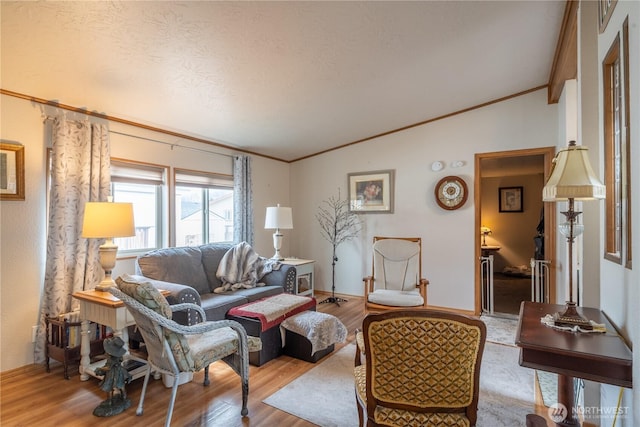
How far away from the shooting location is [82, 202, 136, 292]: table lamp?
2.51m

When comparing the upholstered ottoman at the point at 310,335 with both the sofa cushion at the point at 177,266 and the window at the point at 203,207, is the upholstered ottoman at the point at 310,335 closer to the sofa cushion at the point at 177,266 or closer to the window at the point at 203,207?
the sofa cushion at the point at 177,266

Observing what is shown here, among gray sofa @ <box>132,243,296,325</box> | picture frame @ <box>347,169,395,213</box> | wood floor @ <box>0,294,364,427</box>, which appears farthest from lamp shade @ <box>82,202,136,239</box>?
picture frame @ <box>347,169,395,213</box>

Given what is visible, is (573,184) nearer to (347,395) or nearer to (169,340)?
(347,395)

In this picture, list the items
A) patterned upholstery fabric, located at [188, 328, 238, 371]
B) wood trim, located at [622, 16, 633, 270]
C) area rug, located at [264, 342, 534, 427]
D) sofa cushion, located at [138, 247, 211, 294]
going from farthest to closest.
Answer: sofa cushion, located at [138, 247, 211, 294] < area rug, located at [264, 342, 534, 427] < patterned upholstery fabric, located at [188, 328, 238, 371] < wood trim, located at [622, 16, 633, 270]

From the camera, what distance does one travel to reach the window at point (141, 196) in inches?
133

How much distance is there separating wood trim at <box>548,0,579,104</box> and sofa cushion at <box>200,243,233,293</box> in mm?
3896

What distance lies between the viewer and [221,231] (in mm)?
4621

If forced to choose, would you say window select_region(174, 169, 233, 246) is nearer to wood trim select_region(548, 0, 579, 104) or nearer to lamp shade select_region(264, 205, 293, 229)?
lamp shade select_region(264, 205, 293, 229)

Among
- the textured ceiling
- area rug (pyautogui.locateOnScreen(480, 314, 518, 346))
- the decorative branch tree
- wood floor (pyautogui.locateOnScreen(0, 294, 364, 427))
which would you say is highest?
the textured ceiling

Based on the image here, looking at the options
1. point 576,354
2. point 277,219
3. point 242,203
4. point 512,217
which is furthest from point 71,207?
point 512,217

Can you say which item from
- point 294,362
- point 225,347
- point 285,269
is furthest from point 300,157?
point 225,347

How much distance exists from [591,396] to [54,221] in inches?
161

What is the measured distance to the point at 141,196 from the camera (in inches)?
142

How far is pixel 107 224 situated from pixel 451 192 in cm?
388
